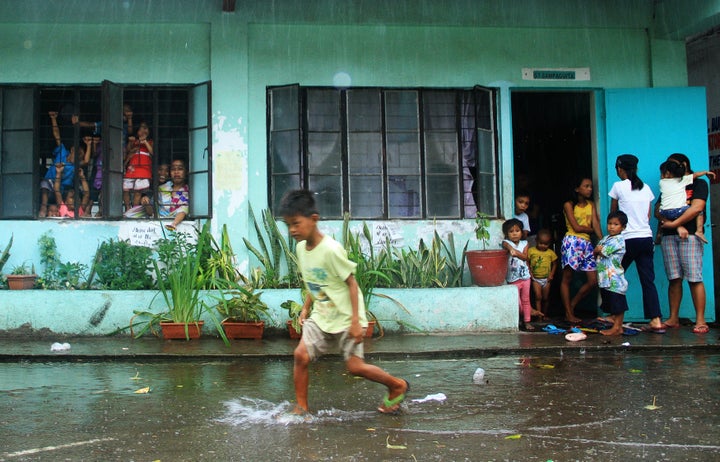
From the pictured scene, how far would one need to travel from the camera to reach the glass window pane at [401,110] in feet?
30.2

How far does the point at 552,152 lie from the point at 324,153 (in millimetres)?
4159

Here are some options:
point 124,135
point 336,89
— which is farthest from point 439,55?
point 124,135

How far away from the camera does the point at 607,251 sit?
7922mm

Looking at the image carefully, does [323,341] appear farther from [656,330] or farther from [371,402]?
[656,330]

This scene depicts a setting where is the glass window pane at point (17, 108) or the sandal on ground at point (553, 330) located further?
A: the glass window pane at point (17, 108)

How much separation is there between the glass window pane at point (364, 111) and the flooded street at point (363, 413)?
3582mm

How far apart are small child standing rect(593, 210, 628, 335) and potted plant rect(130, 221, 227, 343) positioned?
416 centimetres

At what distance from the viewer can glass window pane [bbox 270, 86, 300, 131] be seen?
8.97 m

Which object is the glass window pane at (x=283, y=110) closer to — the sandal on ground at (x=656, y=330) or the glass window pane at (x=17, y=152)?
the glass window pane at (x=17, y=152)

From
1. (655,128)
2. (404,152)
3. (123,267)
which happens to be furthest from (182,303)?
(655,128)

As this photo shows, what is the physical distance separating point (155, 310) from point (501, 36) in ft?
17.7

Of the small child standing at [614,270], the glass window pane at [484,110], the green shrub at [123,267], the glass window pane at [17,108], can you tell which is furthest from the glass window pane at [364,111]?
the glass window pane at [17,108]

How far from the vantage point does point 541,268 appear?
29.9 feet

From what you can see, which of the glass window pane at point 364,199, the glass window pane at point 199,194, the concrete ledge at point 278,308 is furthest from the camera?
the glass window pane at point 364,199
